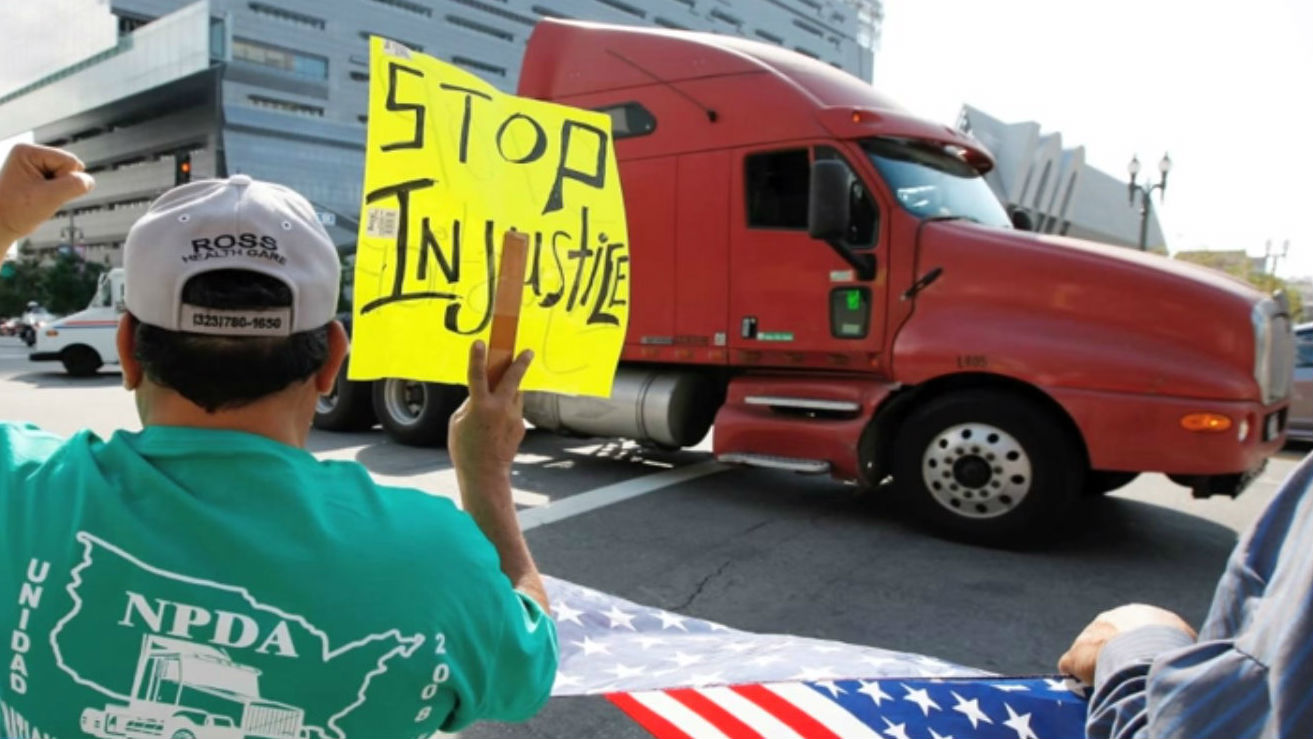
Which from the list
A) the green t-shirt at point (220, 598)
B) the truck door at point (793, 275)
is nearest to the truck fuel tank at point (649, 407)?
the truck door at point (793, 275)

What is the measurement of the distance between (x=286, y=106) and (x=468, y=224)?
7237 cm

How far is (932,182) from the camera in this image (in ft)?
19.5

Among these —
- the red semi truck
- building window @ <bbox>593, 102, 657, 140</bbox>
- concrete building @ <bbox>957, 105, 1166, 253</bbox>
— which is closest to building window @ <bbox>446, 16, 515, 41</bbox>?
concrete building @ <bbox>957, 105, 1166, 253</bbox>

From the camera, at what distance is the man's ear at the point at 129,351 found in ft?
3.87

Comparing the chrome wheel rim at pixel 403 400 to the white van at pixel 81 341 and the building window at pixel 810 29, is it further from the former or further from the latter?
the building window at pixel 810 29

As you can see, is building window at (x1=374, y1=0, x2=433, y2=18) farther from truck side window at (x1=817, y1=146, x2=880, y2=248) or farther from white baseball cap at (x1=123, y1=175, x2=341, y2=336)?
white baseball cap at (x1=123, y1=175, x2=341, y2=336)

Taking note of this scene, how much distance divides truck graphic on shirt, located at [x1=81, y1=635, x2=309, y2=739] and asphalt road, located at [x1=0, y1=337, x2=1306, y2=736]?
6.79ft

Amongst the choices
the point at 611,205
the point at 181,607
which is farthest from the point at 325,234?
the point at 611,205

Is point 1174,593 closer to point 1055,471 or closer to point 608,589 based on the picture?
point 1055,471

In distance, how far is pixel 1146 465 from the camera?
483 centimetres

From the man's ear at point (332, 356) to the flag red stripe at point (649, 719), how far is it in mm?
918

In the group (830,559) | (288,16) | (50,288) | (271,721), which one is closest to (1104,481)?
(830,559)

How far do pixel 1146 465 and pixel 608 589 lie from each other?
3112 millimetres

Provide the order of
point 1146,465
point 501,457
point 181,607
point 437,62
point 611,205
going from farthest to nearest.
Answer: point 1146,465
point 611,205
point 437,62
point 501,457
point 181,607
